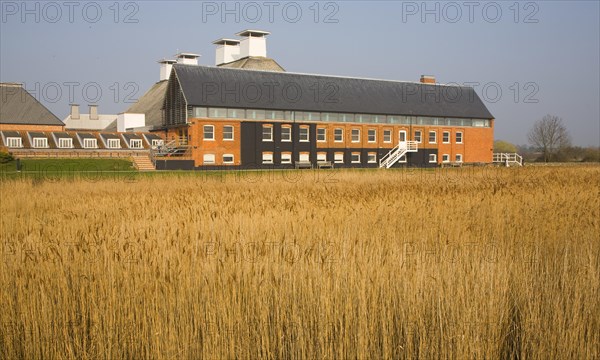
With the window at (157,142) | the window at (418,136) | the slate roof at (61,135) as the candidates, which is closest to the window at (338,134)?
the window at (418,136)

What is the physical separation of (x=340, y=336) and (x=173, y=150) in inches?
1689

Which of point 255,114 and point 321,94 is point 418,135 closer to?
point 321,94

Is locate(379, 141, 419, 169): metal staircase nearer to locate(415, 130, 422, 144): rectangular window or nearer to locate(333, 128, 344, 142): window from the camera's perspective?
locate(415, 130, 422, 144): rectangular window

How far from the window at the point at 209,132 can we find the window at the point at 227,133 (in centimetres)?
95

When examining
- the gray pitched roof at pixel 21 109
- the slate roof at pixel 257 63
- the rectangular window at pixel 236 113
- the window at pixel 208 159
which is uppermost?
the slate roof at pixel 257 63

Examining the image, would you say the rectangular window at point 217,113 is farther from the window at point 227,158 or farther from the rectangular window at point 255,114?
the window at point 227,158

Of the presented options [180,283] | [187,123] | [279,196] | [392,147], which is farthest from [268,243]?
[392,147]

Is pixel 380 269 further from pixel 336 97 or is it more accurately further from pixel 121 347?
pixel 336 97

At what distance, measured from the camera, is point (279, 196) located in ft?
43.2

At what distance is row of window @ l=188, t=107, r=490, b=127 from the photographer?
45719 millimetres

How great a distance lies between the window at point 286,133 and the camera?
48.9m

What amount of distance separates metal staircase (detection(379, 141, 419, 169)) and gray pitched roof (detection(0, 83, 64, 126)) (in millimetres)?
37314

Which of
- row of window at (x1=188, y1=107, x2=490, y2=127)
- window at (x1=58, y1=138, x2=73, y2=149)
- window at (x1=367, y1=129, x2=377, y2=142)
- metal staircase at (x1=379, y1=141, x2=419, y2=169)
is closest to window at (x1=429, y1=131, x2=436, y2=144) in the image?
row of window at (x1=188, y1=107, x2=490, y2=127)

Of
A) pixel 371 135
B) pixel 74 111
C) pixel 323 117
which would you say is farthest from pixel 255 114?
pixel 74 111
